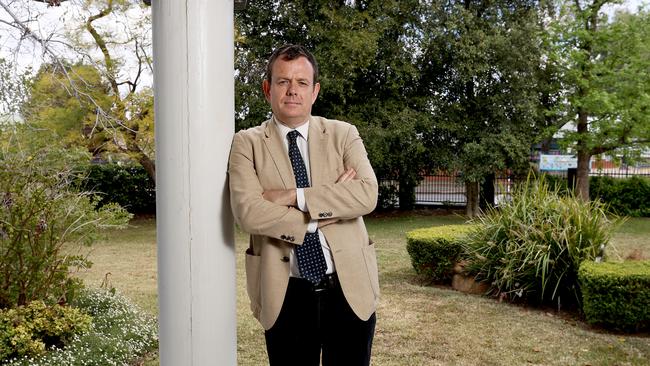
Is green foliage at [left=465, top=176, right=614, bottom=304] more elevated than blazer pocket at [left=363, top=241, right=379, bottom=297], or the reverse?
blazer pocket at [left=363, top=241, right=379, bottom=297]

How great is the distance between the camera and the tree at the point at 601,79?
14.5 metres

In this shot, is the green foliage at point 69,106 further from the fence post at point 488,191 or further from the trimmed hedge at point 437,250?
the fence post at point 488,191

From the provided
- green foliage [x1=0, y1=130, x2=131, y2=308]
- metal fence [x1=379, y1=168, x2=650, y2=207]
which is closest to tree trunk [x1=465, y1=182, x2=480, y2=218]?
metal fence [x1=379, y1=168, x2=650, y2=207]

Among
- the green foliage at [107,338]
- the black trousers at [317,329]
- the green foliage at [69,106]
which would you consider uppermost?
the green foliage at [69,106]

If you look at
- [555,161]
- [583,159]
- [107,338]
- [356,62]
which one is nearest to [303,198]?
[107,338]

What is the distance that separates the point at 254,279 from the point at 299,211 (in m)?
0.31

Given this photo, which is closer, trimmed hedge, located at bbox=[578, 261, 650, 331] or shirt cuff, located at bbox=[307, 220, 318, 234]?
shirt cuff, located at bbox=[307, 220, 318, 234]

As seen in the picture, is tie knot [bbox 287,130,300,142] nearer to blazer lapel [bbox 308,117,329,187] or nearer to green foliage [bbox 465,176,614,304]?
blazer lapel [bbox 308,117,329,187]

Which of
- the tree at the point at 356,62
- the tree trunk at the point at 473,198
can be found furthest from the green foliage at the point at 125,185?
the tree trunk at the point at 473,198

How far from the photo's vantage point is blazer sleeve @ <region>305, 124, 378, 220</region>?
6.78ft

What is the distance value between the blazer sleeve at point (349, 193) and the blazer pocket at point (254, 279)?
11.3 inches

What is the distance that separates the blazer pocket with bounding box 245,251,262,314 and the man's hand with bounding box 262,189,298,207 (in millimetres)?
214

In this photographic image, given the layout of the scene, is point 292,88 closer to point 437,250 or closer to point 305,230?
point 305,230

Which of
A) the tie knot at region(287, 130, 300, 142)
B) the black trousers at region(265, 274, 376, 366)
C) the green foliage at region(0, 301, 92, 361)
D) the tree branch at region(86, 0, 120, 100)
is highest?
the tree branch at region(86, 0, 120, 100)
